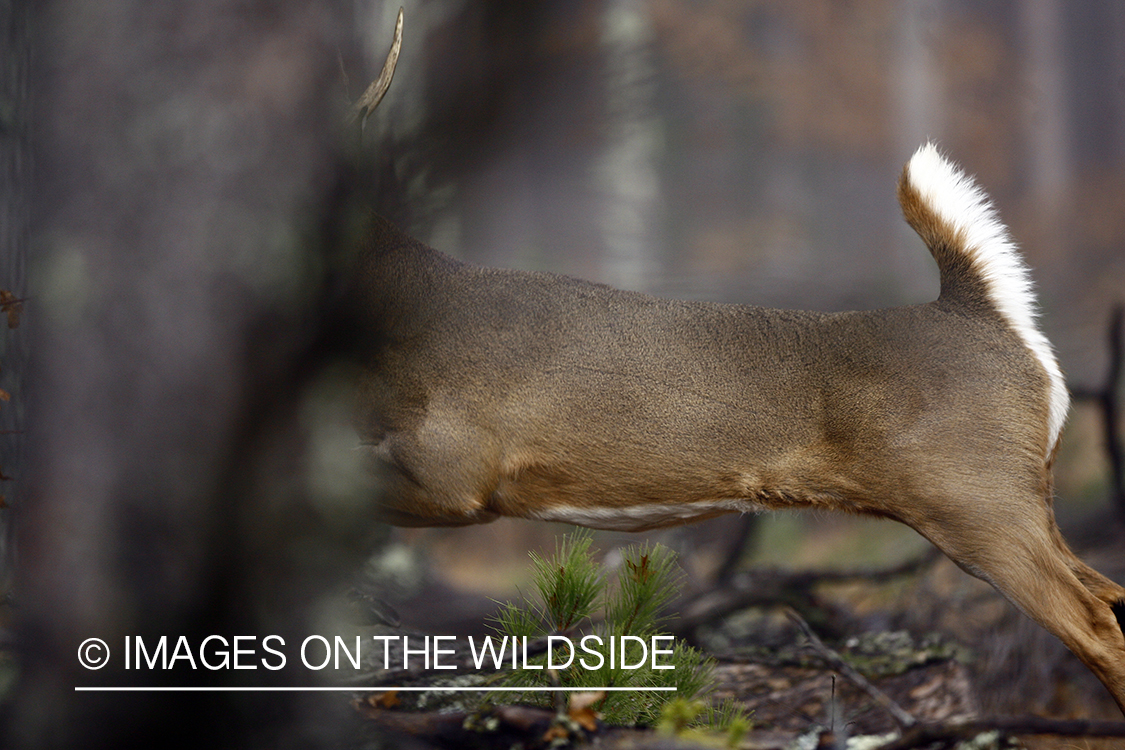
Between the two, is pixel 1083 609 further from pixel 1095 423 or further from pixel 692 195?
pixel 1095 423

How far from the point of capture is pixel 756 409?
190 cm

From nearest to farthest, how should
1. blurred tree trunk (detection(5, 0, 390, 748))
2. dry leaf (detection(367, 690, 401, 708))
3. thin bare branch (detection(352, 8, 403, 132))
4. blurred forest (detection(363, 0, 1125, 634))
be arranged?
1. blurred tree trunk (detection(5, 0, 390, 748))
2. thin bare branch (detection(352, 8, 403, 132))
3. dry leaf (detection(367, 690, 401, 708))
4. blurred forest (detection(363, 0, 1125, 634))

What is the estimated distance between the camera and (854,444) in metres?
1.86

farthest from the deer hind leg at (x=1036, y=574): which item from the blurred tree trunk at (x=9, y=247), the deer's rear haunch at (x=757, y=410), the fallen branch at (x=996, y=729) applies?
the blurred tree trunk at (x=9, y=247)

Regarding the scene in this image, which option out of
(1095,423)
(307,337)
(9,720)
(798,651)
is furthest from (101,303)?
(1095,423)

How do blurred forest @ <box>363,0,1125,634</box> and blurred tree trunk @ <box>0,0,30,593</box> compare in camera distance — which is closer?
blurred tree trunk @ <box>0,0,30,593</box>

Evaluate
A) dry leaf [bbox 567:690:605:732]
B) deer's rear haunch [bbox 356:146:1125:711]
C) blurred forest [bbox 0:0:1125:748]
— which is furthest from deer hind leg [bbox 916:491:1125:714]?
blurred forest [bbox 0:0:1125:748]

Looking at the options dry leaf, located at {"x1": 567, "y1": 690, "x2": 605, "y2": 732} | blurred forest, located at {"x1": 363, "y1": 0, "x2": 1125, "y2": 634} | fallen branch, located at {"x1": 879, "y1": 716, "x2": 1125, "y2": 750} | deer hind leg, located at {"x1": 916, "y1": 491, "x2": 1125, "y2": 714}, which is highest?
blurred forest, located at {"x1": 363, "y1": 0, "x2": 1125, "y2": 634}

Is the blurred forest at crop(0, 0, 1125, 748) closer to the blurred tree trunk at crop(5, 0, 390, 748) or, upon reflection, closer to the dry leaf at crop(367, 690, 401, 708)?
the blurred tree trunk at crop(5, 0, 390, 748)

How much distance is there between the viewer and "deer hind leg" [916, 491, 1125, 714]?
1791 mm

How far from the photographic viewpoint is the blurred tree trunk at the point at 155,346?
107cm

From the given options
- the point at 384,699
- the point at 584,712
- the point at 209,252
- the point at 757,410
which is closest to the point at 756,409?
the point at 757,410

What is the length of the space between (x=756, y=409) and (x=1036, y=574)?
26.6 inches

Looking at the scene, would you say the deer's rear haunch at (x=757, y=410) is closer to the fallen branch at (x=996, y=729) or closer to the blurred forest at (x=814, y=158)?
the blurred forest at (x=814, y=158)
